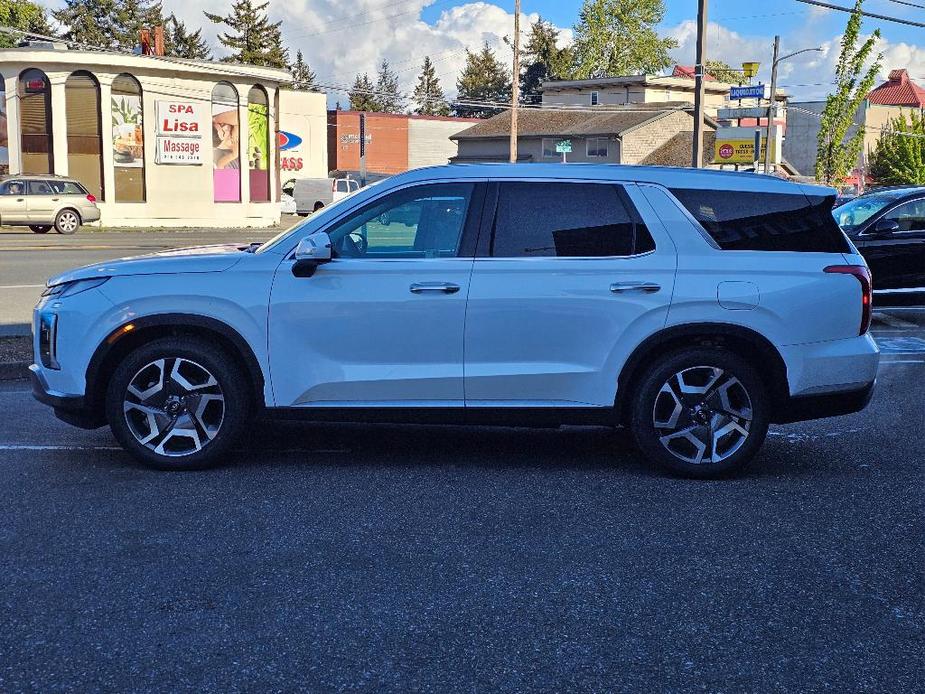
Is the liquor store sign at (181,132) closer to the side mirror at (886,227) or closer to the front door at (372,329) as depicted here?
the side mirror at (886,227)

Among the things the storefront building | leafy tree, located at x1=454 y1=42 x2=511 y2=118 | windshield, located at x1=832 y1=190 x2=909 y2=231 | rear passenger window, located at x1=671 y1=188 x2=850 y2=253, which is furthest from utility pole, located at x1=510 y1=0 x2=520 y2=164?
leafy tree, located at x1=454 y1=42 x2=511 y2=118

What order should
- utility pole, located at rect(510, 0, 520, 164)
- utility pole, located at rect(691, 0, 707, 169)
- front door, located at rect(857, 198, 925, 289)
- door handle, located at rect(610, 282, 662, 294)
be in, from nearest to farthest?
door handle, located at rect(610, 282, 662, 294) → front door, located at rect(857, 198, 925, 289) → utility pole, located at rect(691, 0, 707, 169) → utility pole, located at rect(510, 0, 520, 164)

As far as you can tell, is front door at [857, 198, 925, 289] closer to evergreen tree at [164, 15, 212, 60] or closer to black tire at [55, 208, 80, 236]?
black tire at [55, 208, 80, 236]

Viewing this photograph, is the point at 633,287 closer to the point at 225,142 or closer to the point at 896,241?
the point at 896,241

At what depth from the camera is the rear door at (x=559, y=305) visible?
621cm

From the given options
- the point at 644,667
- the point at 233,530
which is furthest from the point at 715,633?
the point at 233,530

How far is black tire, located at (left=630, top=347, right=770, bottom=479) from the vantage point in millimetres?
6312

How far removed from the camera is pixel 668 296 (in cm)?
627

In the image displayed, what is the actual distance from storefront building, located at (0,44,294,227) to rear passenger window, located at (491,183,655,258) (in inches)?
1522

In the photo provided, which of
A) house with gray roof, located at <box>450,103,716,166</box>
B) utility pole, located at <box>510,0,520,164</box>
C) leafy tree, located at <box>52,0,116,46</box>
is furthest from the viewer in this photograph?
leafy tree, located at <box>52,0,116,46</box>

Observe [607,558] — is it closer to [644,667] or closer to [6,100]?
[644,667]

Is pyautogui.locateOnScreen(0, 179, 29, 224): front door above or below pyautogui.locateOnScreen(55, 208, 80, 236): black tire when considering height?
above

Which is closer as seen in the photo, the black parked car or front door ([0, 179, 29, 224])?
the black parked car

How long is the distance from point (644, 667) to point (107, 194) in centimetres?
4181
